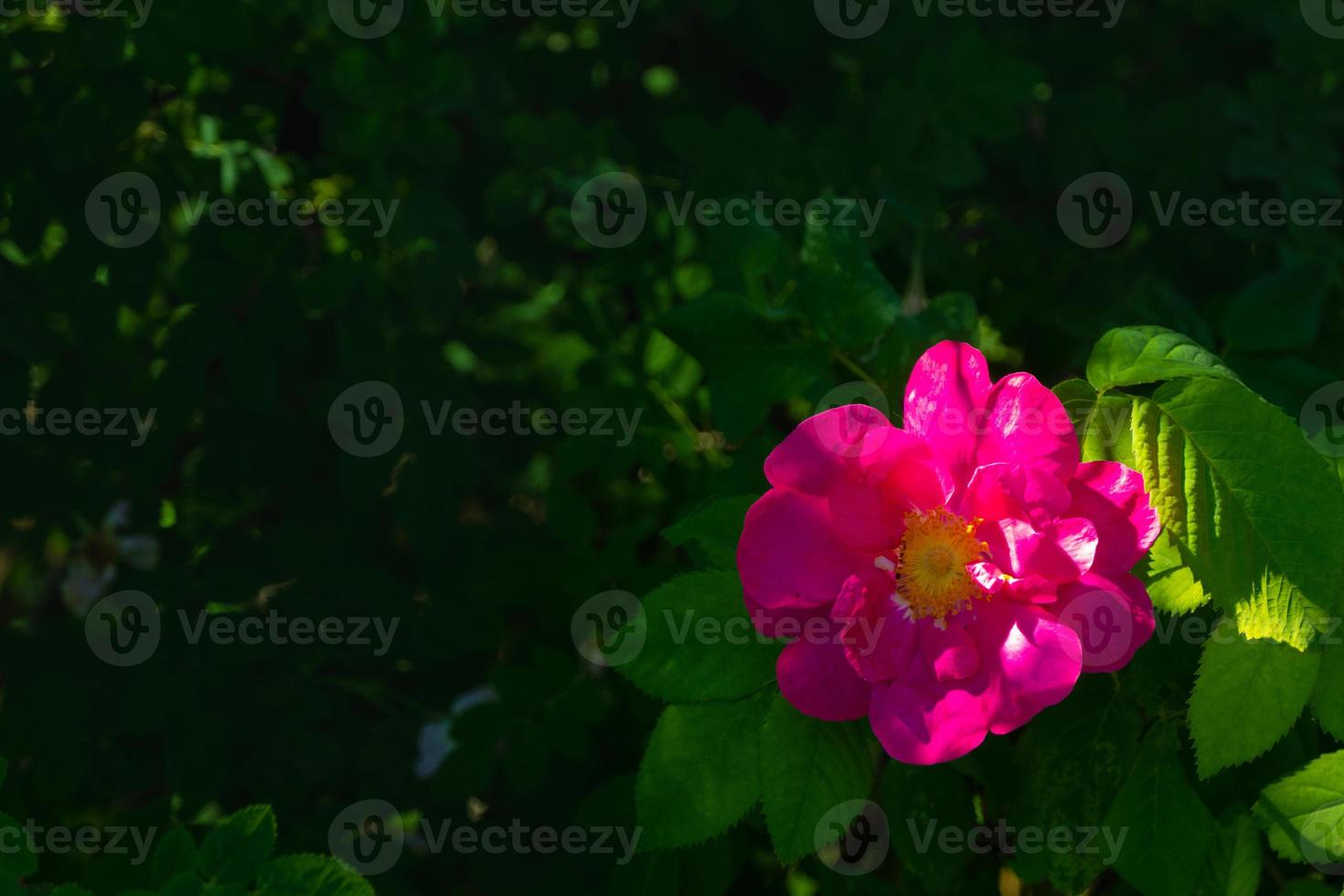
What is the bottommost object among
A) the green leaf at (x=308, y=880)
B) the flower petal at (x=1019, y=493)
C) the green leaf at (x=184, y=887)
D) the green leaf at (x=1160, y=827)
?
the green leaf at (x=308, y=880)

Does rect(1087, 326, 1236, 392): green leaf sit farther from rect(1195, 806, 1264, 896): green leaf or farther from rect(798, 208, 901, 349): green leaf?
rect(1195, 806, 1264, 896): green leaf

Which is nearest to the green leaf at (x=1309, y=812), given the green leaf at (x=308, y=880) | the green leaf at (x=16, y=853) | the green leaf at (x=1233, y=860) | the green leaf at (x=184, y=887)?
the green leaf at (x=1233, y=860)

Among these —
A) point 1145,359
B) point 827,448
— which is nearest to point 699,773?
point 827,448

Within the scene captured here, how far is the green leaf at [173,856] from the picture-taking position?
1.26 meters

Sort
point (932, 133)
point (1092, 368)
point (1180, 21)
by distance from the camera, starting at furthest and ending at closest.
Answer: point (1180, 21) < point (932, 133) < point (1092, 368)

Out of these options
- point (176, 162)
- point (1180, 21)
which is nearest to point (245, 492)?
point (176, 162)

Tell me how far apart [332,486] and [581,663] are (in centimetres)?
49

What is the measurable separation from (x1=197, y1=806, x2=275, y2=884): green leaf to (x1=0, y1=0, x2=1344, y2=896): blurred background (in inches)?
11.5

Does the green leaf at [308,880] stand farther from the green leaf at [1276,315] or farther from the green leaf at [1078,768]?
the green leaf at [1276,315]

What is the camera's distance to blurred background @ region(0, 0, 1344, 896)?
1618 millimetres

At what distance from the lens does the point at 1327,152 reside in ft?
6.50

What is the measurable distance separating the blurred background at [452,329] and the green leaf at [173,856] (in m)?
0.22

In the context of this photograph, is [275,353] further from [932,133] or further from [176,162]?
[932,133]

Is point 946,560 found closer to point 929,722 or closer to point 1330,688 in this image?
point 929,722
